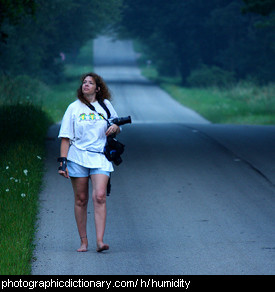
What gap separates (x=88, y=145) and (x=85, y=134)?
0.12 meters

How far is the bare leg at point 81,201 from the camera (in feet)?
28.0

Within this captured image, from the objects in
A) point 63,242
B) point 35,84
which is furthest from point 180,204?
point 35,84

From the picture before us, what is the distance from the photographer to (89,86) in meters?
8.47

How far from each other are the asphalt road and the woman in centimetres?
68

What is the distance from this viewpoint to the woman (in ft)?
27.5

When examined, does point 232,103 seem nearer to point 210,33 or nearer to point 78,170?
point 210,33

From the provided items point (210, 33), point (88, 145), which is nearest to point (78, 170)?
point (88, 145)

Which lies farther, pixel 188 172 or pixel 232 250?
pixel 188 172

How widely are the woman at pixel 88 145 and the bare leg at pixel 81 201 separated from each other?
1cm

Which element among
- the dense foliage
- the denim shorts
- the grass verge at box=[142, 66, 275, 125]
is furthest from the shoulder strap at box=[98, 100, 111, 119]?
the dense foliage

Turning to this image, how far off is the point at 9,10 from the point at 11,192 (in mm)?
6406

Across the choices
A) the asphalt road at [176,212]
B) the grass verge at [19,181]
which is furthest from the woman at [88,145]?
the grass verge at [19,181]

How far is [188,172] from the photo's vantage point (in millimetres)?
13820
